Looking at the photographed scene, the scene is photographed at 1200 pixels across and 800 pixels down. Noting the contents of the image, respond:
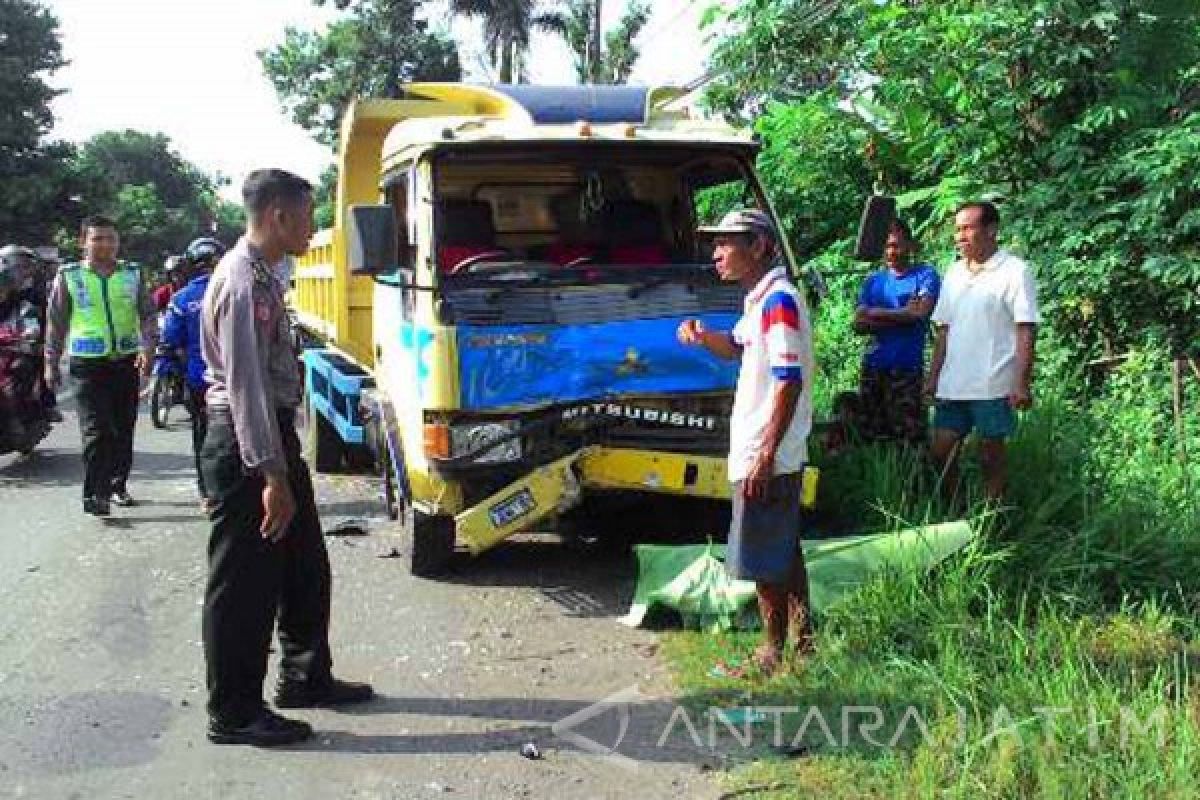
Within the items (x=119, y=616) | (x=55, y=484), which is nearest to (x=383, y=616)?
(x=119, y=616)

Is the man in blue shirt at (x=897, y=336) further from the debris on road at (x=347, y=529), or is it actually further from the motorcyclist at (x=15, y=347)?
the motorcyclist at (x=15, y=347)

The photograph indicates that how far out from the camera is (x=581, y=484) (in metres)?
5.60

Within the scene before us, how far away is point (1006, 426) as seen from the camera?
5.61 metres

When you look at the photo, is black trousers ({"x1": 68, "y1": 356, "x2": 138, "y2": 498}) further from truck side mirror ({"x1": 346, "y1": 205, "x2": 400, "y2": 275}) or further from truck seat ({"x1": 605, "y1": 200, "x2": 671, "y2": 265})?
Answer: truck seat ({"x1": 605, "y1": 200, "x2": 671, "y2": 265})

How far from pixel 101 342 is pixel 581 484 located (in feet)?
13.0

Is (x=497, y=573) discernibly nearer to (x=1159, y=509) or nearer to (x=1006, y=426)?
(x=1006, y=426)

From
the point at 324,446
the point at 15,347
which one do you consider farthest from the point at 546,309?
Answer: the point at 15,347

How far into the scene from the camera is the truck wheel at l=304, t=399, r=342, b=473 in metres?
9.59

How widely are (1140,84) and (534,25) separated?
99.0 feet

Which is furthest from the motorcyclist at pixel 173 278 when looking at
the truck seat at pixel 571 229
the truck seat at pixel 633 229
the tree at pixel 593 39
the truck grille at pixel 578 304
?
the tree at pixel 593 39

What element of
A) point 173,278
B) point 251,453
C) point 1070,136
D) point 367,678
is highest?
point 1070,136

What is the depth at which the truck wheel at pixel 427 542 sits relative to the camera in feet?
20.0

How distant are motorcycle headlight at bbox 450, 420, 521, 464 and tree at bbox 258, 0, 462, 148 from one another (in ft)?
111

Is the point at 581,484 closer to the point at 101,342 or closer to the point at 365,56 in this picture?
the point at 101,342
